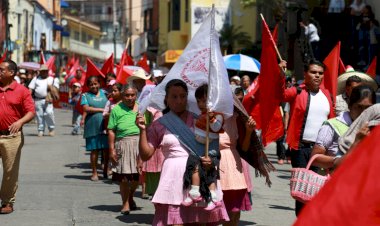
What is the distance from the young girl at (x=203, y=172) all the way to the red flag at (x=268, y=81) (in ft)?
5.04

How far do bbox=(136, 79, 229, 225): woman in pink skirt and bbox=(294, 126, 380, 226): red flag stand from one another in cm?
428

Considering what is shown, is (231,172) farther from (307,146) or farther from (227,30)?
(227,30)

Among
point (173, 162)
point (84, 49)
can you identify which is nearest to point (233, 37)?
point (173, 162)

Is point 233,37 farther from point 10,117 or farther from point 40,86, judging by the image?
point 10,117

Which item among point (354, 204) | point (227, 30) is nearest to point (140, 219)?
point (354, 204)

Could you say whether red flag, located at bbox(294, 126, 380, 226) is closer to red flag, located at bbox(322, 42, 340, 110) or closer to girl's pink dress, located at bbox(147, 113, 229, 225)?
girl's pink dress, located at bbox(147, 113, 229, 225)

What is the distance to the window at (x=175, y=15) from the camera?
2020 inches

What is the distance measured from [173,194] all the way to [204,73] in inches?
46.5

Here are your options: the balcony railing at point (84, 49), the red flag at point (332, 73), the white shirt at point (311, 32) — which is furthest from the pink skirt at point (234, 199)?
the balcony railing at point (84, 49)

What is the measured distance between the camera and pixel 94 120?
14.6 meters

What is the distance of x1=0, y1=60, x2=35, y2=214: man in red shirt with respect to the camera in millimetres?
10375

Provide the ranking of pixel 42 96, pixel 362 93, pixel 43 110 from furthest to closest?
pixel 43 110 < pixel 42 96 < pixel 362 93

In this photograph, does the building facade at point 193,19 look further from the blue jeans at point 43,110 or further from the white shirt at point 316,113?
the white shirt at point 316,113

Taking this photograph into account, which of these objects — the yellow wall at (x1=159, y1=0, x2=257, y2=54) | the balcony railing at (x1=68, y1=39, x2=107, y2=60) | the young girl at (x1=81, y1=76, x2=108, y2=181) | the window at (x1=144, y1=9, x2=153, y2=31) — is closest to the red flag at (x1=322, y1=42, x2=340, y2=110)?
the young girl at (x1=81, y1=76, x2=108, y2=181)
